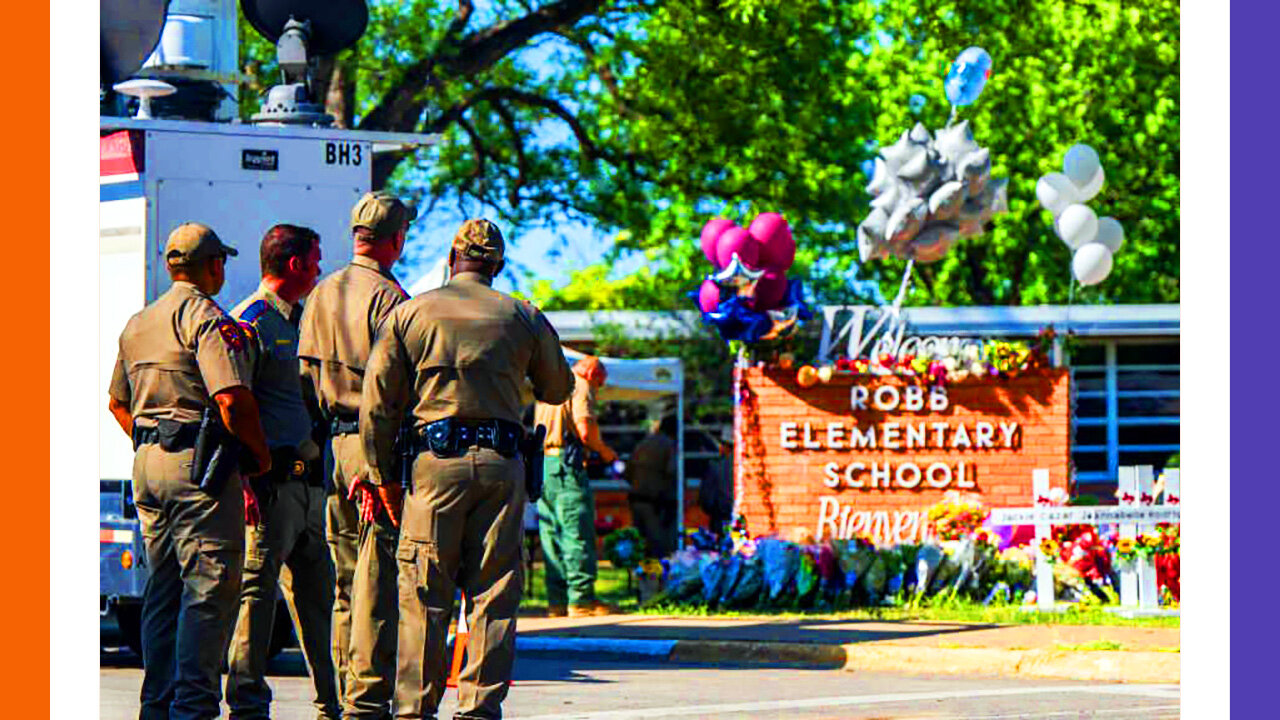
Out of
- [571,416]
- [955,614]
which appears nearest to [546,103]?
[571,416]

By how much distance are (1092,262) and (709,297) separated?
399cm

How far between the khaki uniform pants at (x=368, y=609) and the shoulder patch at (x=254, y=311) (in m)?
0.66

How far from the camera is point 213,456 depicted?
8609 mm

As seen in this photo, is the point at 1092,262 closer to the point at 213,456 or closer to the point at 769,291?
the point at 769,291

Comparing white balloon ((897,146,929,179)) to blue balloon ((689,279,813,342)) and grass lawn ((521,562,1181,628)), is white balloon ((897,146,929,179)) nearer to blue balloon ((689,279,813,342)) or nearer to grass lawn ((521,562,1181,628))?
blue balloon ((689,279,813,342))

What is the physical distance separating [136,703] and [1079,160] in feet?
36.4

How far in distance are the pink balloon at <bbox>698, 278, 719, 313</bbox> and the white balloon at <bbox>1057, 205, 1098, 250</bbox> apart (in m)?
3.68

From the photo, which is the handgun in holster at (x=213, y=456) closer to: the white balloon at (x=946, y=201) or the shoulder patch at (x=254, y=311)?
the shoulder patch at (x=254, y=311)

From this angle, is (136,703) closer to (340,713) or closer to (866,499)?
(340,713)

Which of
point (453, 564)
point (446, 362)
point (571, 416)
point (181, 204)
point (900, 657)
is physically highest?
point (181, 204)

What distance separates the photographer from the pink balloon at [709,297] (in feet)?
55.9

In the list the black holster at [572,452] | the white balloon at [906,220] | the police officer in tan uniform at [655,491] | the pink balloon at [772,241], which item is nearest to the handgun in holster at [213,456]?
the black holster at [572,452]

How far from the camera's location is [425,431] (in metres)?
8.20
